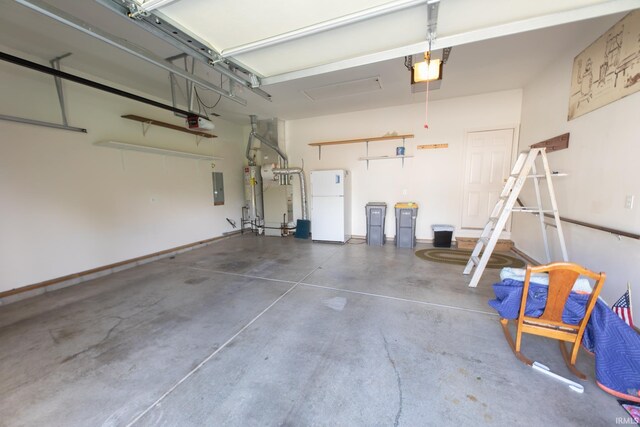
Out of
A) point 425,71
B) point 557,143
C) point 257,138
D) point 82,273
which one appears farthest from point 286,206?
point 557,143

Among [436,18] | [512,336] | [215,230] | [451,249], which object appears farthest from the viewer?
[215,230]

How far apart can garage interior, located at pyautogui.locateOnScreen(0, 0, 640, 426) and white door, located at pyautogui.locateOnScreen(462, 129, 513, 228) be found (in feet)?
0.13

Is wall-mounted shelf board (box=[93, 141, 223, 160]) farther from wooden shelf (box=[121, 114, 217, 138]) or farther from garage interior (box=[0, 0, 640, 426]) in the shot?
wooden shelf (box=[121, 114, 217, 138])

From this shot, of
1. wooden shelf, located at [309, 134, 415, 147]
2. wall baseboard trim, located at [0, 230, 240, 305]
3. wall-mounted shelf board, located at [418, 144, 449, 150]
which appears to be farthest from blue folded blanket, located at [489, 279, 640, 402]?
wall baseboard trim, located at [0, 230, 240, 305]

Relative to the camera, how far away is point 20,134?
3.11 m

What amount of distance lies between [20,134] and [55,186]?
0.72 metres

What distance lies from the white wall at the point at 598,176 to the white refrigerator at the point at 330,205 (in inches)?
137

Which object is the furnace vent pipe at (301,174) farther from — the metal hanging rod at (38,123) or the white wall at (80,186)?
the metal hanging rod at (38,123)

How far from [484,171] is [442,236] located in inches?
63.2

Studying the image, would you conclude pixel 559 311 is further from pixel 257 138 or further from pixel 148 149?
pixel 257 138

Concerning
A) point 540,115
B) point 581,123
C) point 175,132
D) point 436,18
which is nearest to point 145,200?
point 175,132

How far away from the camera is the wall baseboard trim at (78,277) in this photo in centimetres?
311

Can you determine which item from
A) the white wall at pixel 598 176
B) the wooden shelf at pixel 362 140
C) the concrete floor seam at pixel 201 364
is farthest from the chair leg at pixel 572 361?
the wooden shelf at pixel 362 140

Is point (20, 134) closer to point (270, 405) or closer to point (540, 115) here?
point (270, 405)
